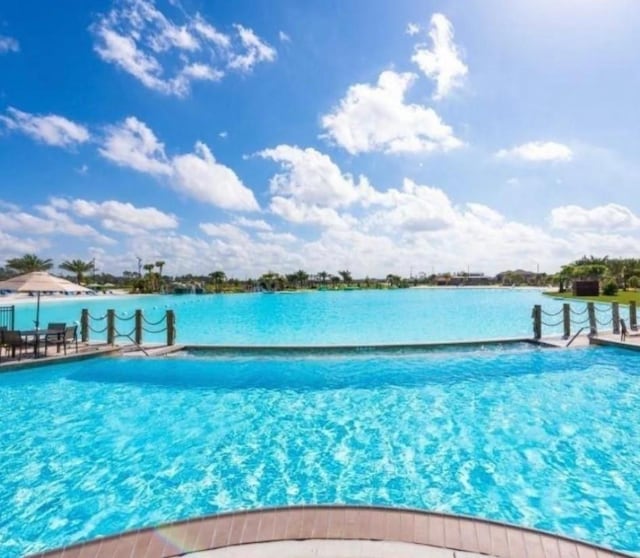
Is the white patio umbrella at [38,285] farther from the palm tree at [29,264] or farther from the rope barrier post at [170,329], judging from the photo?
the palm tree at [29,264]

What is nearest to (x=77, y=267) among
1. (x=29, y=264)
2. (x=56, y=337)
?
(x=29, y=264)

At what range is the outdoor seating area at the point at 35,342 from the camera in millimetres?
10719

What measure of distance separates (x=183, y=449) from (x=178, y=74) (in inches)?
485

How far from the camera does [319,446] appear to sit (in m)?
5.67

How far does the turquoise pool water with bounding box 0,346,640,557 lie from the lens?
4.14 metres

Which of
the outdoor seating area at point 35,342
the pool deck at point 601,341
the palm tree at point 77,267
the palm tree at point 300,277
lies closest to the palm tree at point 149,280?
the palm tree at point 77,267

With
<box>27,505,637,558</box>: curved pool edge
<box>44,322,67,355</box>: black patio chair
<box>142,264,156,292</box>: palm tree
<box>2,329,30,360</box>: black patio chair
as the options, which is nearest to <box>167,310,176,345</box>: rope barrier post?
<box>44,322,67,355</box>: black patio chair

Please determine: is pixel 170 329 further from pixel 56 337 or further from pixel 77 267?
pixel 77 267

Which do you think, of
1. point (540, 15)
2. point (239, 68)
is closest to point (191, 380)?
point (239, 68)

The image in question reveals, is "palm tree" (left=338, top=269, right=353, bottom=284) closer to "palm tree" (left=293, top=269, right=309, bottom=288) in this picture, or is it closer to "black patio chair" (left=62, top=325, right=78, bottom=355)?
"palm tree" (left=293, top=269, right=309, bottom=288)

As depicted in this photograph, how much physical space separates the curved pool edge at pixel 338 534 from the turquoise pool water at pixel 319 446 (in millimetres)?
1379

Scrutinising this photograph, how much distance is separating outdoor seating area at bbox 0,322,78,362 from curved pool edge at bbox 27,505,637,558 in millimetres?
10241

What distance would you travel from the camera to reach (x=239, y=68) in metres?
14.2

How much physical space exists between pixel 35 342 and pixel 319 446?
9.47 m
